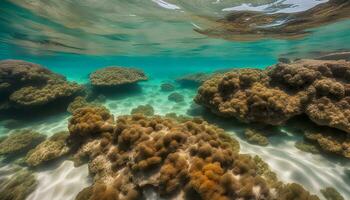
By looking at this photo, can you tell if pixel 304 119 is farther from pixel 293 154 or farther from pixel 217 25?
pixel 217 25

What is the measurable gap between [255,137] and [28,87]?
1195 cm

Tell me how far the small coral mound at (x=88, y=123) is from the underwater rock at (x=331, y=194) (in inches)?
243

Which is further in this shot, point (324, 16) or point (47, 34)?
point (47, 34)

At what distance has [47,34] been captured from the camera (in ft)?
69.6

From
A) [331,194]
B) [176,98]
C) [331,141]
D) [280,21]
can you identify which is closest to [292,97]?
[331,141]

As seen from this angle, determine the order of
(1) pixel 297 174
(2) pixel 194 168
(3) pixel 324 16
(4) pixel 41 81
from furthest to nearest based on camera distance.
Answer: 1. (3) pixel 324 16
2. (4) pixel 41 81
3. (1) pixel 297 174
4. (2) pixel 194 168

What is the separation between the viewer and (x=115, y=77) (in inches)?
542

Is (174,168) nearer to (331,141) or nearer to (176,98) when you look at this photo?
(331,141)

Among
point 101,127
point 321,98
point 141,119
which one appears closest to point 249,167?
point 141,119

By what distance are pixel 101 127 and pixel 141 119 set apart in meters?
1.40

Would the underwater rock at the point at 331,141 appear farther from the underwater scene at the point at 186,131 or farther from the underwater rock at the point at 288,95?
the underwater rock at the point at 288,95

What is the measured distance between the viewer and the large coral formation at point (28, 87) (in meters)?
10.4

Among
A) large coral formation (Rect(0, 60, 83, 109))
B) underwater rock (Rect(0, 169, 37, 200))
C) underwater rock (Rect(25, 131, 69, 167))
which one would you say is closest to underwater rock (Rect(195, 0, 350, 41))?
large coral formation (Rect(0, 60, 83, 109))

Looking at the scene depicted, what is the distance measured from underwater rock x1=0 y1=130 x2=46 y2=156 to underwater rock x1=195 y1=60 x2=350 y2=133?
24.8ft
